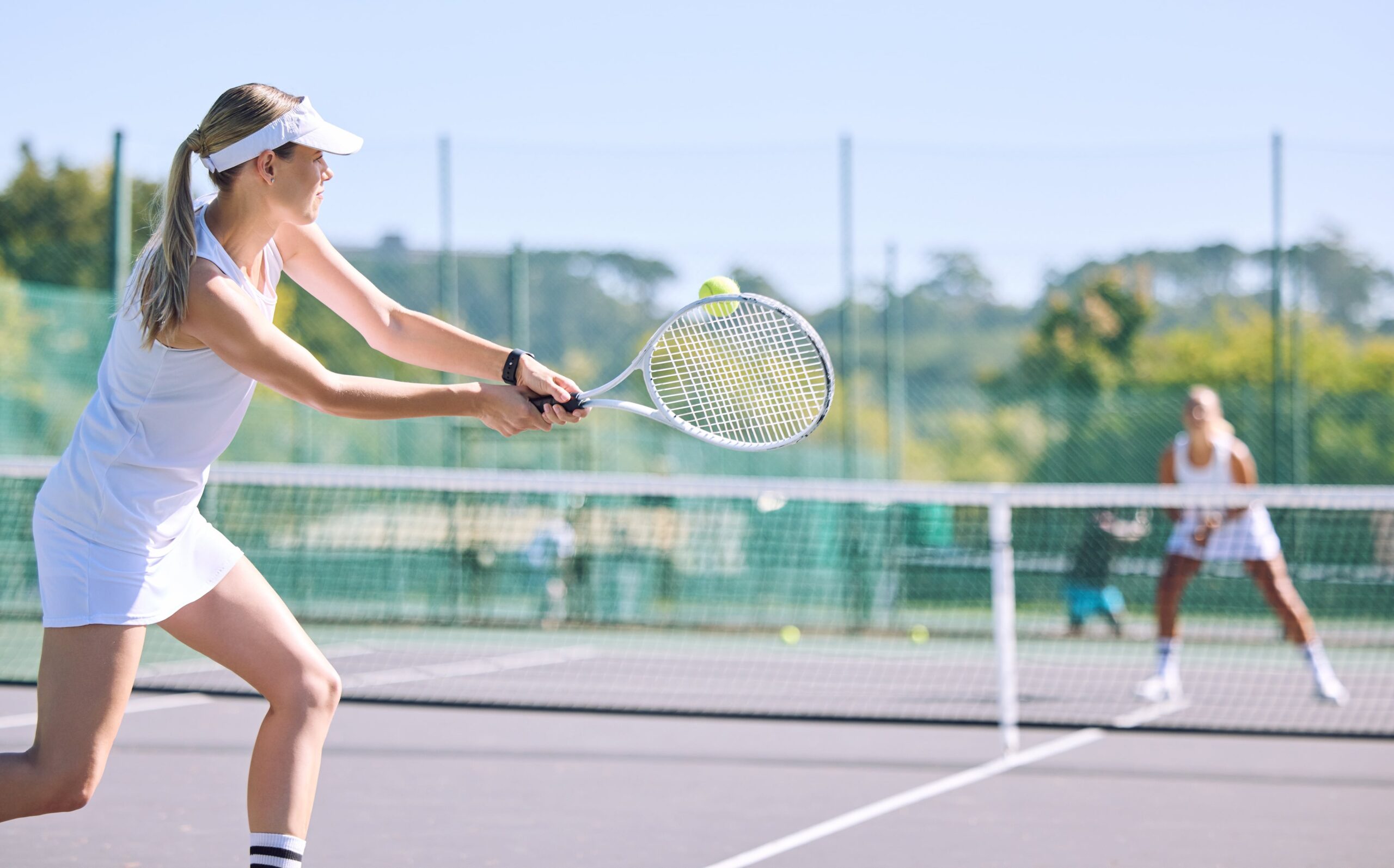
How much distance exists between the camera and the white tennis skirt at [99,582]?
2469 millimetres

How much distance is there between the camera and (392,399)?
2582 mm

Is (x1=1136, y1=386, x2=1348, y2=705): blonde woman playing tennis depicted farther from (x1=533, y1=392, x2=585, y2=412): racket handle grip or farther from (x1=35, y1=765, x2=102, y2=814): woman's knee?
(x1=35, y1=765, x2=102, y2=814): woman's knee

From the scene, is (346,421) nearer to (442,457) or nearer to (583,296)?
(442,457)

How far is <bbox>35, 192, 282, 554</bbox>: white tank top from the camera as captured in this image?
2488 millimetres

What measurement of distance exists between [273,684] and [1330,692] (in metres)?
5.46

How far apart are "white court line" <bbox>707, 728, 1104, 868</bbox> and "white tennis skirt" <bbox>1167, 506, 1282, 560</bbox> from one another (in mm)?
1457

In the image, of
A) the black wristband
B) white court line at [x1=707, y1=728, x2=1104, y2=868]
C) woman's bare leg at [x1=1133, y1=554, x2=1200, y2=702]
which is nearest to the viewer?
the black wristband

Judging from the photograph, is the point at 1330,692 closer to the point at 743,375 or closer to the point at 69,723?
the point at 743,375

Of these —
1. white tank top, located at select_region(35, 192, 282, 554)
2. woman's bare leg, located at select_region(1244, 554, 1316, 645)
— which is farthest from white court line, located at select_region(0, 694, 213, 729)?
woman's bare leg, located at select_region(1244, 554, 1316, 645)

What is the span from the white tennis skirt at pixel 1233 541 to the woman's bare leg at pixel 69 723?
18.3 ft

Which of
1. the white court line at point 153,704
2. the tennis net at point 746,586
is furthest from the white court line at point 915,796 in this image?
the white court line at point 153,704

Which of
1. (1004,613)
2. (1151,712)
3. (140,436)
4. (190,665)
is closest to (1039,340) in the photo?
(1151,712)

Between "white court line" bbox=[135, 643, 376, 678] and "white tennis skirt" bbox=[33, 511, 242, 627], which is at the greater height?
"white tennis skirt" bbox=[33, 511, 242, 627]

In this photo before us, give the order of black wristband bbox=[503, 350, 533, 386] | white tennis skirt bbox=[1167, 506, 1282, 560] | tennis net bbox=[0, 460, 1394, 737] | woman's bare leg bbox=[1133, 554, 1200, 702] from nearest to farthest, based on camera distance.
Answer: black wristband bbox=[503, 350, 533, 386] < woman's bare leg bbox=[1133, 554, 1200, 702] < white tennis skirt bbox=[1167, 506, 1282, 560] < tennis net bbox=[0, 460, 1394, 737]
